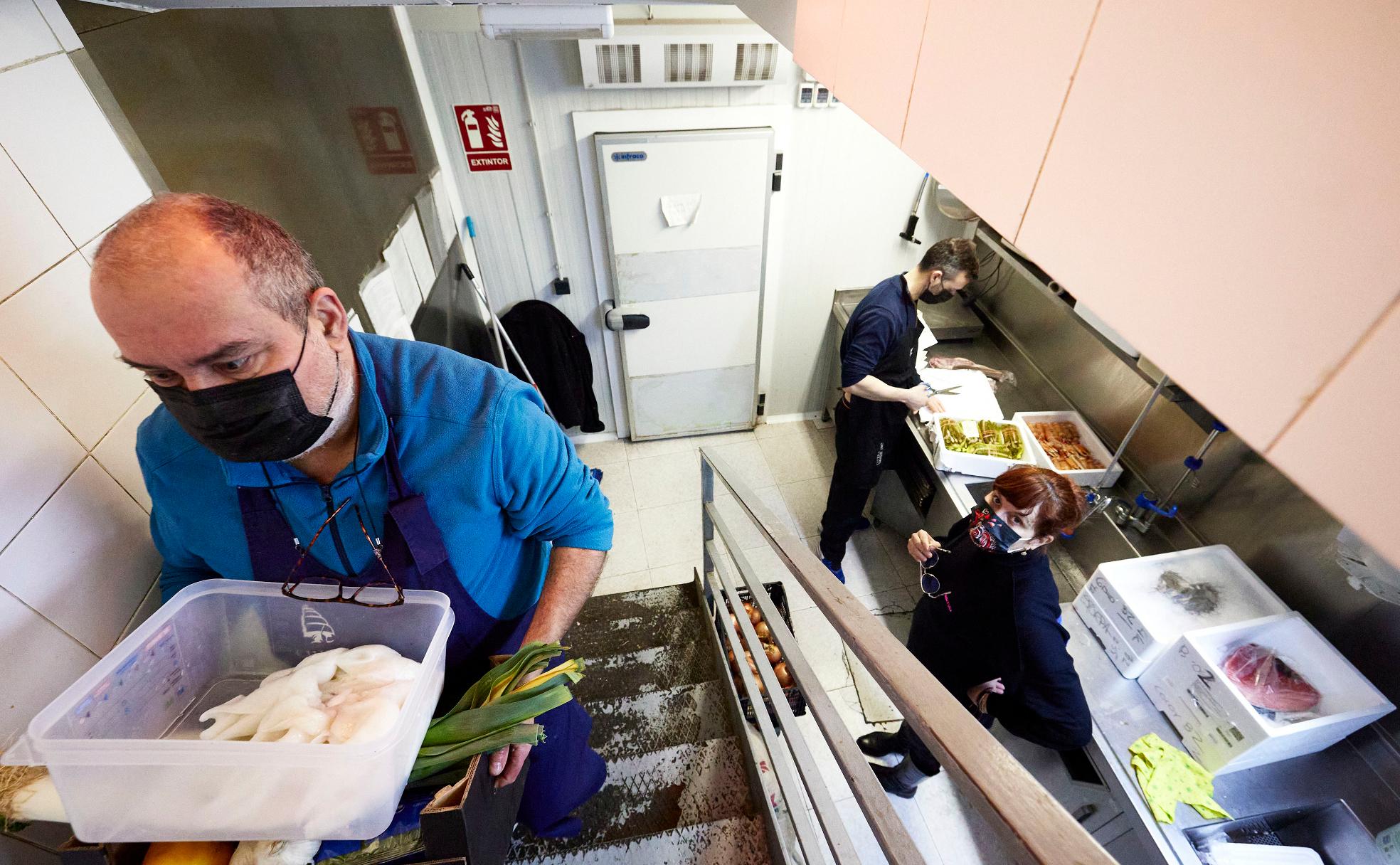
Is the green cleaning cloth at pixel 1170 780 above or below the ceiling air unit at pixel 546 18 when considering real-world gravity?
below

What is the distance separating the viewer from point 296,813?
82 centimetres

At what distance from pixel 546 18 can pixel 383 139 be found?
33.1 inches

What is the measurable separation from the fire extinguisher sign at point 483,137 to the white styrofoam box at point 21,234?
82.4 inches

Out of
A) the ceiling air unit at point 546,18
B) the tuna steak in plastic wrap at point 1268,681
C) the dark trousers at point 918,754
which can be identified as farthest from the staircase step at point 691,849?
the ceiling air unit at point 546,18

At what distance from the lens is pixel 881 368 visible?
2676 mm

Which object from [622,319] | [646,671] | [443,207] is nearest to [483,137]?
[443,207]

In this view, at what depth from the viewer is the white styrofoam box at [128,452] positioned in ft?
3.50

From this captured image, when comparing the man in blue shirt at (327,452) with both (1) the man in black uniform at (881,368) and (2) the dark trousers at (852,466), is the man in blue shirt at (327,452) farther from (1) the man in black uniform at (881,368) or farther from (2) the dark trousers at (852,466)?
(2) the dark trousers at (852,466)

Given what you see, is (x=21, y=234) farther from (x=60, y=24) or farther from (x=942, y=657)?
(x=942, y=657)

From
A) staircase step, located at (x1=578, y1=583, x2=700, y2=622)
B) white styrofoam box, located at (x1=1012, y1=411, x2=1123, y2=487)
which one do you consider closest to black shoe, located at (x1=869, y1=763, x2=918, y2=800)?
staircase step, located at (x1=578, y1=583, x2=700, y2=622)

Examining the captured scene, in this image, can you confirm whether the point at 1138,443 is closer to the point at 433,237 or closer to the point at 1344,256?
the point at 1344,256

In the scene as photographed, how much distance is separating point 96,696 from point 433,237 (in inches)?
86.3

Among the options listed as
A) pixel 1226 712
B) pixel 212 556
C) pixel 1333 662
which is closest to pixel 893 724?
pixel 1226 712

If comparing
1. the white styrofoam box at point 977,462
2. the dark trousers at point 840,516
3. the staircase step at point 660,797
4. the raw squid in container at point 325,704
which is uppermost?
the raw squid in container at point 325,704
